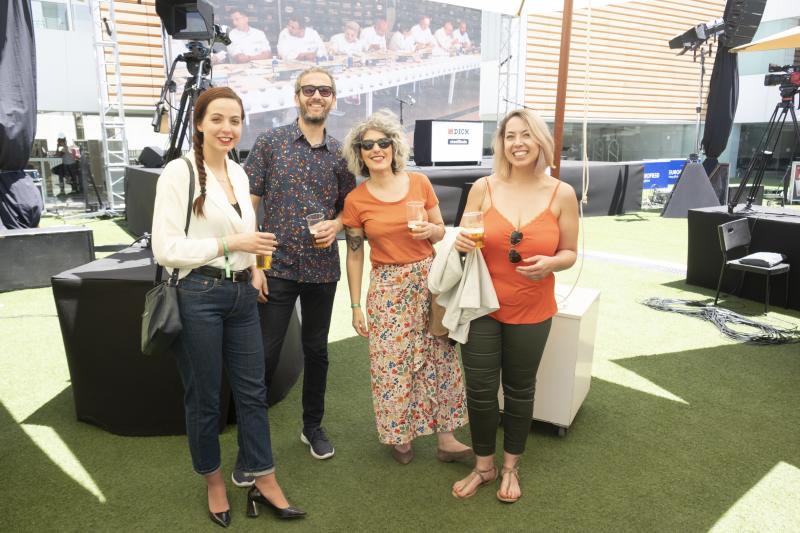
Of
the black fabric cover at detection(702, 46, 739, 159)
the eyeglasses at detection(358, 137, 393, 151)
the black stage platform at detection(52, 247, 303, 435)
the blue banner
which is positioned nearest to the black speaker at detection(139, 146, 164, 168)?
the black stage platform at detection(52, 247, 303, 435)

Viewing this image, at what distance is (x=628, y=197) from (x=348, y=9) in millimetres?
7786

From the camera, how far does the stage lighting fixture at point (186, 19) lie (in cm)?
364

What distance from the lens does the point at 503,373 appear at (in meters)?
2.17

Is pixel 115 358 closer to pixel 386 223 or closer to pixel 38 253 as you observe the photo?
pixel 386 223

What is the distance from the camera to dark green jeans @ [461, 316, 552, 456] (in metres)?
2.07

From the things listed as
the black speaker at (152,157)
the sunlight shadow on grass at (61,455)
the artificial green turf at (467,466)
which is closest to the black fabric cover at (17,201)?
the black speaker at (152,157)

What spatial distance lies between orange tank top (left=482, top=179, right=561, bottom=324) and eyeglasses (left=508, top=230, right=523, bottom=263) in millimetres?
15

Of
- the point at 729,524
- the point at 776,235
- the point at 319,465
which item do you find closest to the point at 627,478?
the point at 729,524

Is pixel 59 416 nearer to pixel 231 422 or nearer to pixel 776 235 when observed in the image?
pixel 231 422

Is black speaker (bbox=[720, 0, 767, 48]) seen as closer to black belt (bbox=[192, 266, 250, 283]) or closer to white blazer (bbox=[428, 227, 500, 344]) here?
white blazer (bbox=[428, 227, 500, 344])

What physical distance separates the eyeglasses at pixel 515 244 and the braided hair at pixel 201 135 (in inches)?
41.9

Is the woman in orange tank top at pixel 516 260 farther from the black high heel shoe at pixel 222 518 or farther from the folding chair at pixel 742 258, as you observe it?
the folding chair at pixel 742 258

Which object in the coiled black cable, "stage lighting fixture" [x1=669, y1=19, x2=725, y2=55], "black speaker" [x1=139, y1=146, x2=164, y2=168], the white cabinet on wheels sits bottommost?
the coiled black cable

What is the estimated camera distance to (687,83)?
784 inches
